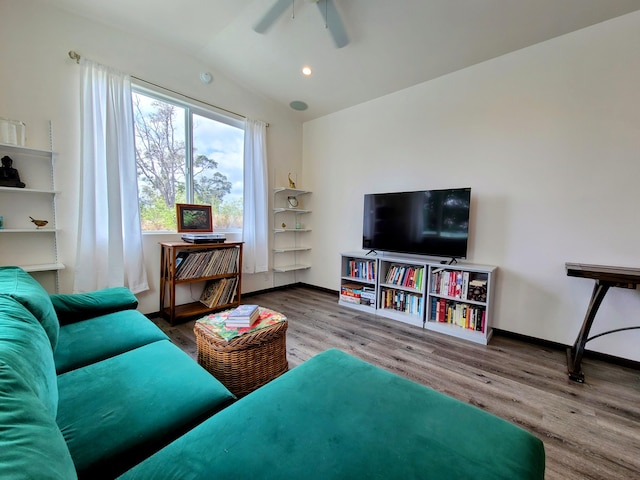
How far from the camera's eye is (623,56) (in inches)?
82.3

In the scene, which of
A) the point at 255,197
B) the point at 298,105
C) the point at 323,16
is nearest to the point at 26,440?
the point at 323,16

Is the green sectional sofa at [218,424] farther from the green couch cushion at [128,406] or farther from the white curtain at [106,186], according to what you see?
the white curtain at [106,186]

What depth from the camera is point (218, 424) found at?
86cm

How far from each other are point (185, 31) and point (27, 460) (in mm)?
3425

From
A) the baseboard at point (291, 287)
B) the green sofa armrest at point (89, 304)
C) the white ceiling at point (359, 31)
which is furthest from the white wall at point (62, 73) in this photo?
the baseboard at point (291, 287)

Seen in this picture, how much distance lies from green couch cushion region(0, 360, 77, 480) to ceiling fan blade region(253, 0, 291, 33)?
2.59 meters

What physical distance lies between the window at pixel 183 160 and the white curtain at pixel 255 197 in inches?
5.5

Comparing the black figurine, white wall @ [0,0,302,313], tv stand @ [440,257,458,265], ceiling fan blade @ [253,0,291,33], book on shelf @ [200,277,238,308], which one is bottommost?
book on shelf @ [200,277,238,308]

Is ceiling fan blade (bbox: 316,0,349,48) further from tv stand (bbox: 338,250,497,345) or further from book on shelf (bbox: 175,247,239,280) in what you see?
book on shelf (bbox: 175,247,239,280)

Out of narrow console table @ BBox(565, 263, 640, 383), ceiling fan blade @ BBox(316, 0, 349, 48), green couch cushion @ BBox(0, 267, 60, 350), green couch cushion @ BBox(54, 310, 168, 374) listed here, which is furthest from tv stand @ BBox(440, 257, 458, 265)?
green couch cushion @ BBox(0, 267, 60, 350)

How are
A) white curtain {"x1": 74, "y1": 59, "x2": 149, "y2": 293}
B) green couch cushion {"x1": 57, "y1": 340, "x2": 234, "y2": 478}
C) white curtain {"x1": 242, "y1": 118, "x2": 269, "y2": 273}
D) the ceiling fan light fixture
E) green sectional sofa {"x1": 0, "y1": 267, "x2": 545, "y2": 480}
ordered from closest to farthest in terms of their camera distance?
1. green sectional sofa {"x1": 0, "y1": 267, "x2": 545, "y2": 480}
2. green couch cushion {"x1": 57, "y1": 340, "x2": 234, "y2": 478}
3. white curtain {"x1": 74, "y1": 59, "x2": 149, "y2": 293}
4. white curtain {"x1": 242, "y1": 118, "x2": 269, "y2": 273}
5. the ceiling fan light fixture

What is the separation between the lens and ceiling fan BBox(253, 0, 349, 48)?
2037 mm

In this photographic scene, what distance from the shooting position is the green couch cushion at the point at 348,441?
2.32 feet

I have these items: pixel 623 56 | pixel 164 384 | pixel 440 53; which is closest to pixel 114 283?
pixel 164 384
